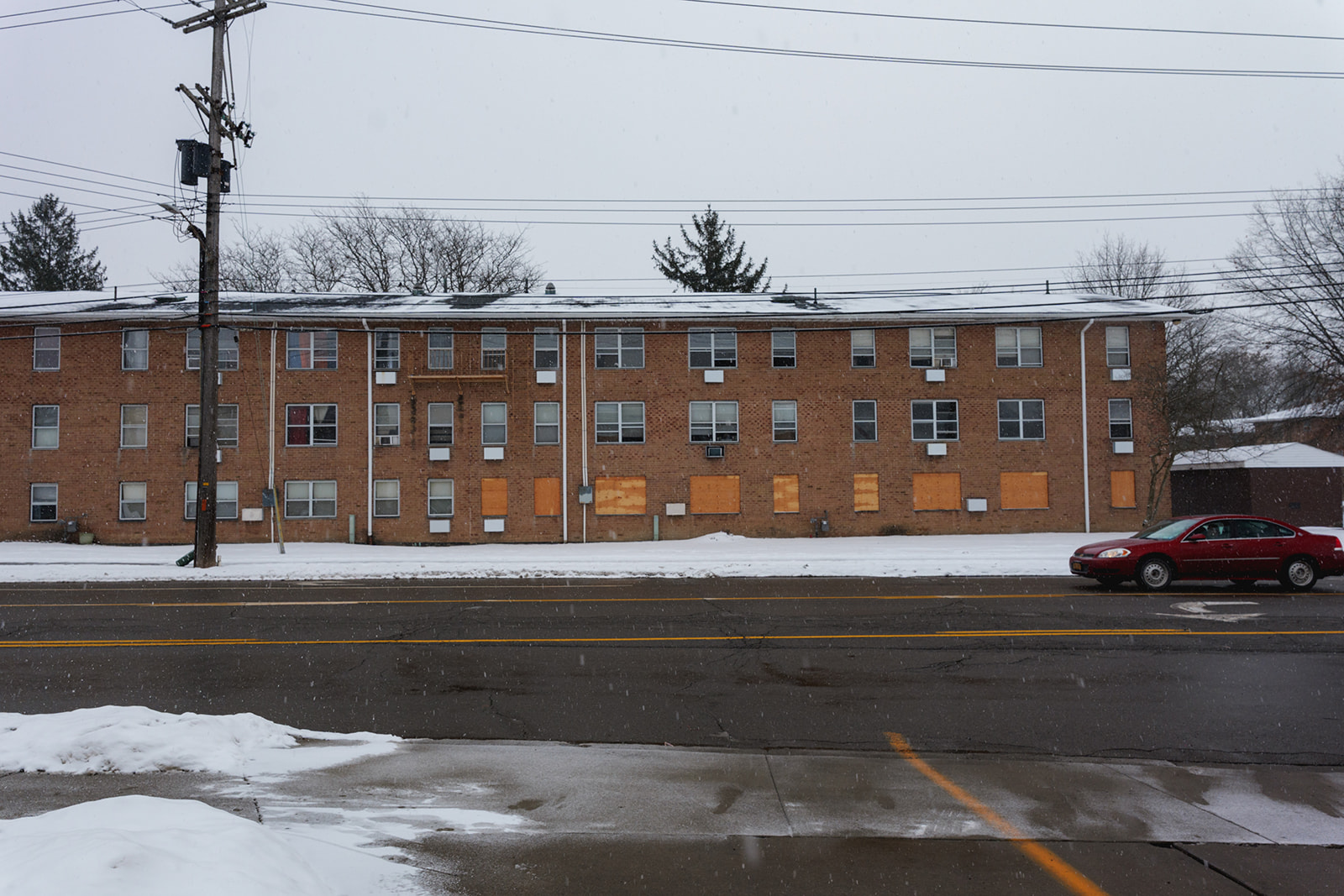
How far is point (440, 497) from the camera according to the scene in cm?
3062

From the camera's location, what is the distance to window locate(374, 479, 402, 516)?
99.9 ft

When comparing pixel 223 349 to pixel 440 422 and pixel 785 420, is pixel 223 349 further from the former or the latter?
pixel 785 420

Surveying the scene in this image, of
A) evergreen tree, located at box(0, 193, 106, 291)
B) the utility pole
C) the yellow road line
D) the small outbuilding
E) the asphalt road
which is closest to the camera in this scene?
the yellow road line

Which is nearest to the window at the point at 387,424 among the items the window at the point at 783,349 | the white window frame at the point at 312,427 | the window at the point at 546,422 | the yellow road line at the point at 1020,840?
the white window frame at the point at 312,427

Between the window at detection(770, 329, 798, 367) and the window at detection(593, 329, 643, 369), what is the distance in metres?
4.67

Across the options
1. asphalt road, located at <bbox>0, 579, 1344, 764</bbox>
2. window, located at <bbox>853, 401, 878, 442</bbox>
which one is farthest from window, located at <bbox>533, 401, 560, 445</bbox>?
asphalt road, located at <bbox>0, 579, 1344, 764</bbox>

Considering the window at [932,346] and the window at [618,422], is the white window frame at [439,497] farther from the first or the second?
the window at [932,346]

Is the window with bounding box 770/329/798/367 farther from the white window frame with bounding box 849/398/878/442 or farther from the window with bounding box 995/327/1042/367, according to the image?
the window with bounding box 995/327/1042/367

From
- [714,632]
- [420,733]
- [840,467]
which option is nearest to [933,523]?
[840,467]

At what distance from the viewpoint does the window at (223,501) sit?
30.3 metres

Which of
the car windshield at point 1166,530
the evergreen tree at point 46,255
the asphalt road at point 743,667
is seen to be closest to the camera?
the asphalt road at point 743,667

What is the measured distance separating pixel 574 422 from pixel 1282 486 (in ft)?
91.3

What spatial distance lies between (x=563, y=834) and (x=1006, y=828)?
2.50 meters

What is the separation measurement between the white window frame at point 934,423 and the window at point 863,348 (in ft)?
7.05
